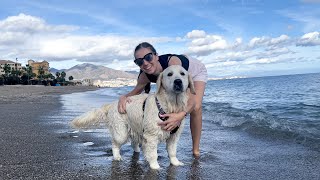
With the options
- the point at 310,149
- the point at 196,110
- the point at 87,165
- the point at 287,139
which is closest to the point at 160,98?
the point at 196,110

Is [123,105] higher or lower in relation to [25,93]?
higher

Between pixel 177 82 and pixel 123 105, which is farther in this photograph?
pixel 123 105

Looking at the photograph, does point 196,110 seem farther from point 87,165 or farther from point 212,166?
point 87,165

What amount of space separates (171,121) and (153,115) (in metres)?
0.27

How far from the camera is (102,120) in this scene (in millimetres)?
5941

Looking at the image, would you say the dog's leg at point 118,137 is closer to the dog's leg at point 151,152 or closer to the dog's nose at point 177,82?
the dog's leg at point 151,152

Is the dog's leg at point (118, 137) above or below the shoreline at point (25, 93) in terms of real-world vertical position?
above

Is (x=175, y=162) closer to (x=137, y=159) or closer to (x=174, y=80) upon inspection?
(x=137, y=159)

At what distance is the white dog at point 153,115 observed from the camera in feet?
15.7

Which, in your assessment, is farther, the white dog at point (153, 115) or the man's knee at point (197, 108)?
the man's knee at point (197, 108)

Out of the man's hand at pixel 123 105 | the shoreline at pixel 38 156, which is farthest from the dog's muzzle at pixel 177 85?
the shoreline at pixel 38 156

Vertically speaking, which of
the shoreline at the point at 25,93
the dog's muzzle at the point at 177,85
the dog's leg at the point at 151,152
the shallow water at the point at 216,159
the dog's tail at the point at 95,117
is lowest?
the shoreline at the point at 25,93

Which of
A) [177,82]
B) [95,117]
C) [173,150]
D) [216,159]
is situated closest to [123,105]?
[95,117]

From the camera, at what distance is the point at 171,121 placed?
488 cm
